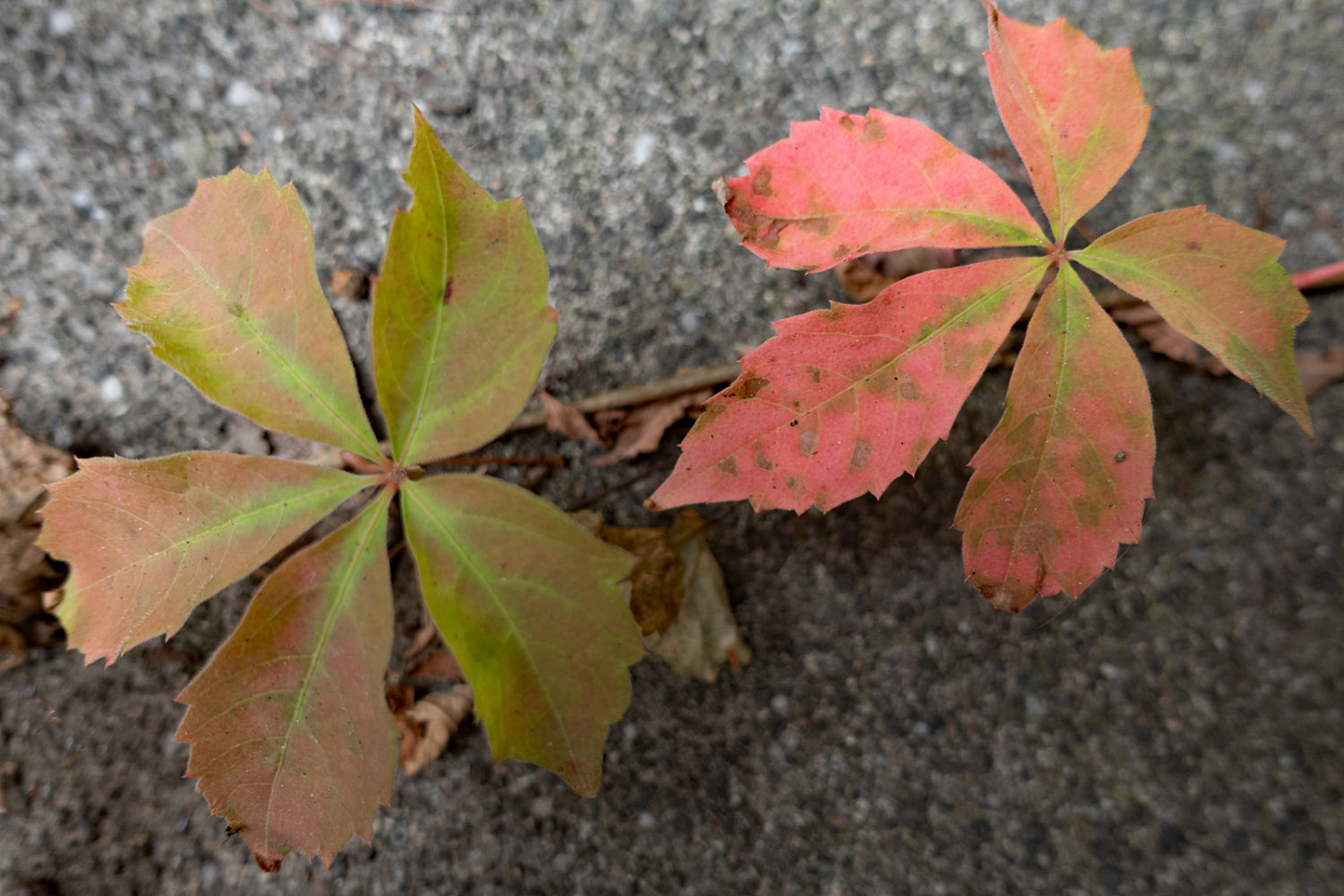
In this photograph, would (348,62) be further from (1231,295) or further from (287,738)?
(1231,295)

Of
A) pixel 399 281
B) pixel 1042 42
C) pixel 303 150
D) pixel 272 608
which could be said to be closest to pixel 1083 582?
pixel 1042 42

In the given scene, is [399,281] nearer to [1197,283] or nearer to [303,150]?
[303,150]

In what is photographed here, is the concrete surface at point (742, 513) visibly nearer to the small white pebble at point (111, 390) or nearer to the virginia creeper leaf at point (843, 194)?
the small white pebble at point (111, 390)

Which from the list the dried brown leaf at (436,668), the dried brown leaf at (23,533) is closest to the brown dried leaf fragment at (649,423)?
the dried brown leaf at (436,668)

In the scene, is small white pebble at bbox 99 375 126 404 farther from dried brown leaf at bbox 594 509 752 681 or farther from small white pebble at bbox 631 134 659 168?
small white pebble at bbox 631 134 659 168

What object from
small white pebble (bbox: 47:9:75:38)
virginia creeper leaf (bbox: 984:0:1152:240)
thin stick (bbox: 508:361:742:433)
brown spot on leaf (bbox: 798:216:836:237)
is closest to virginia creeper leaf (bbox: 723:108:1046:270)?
brown spot on leaf (bbox: 798:216:836:237)
